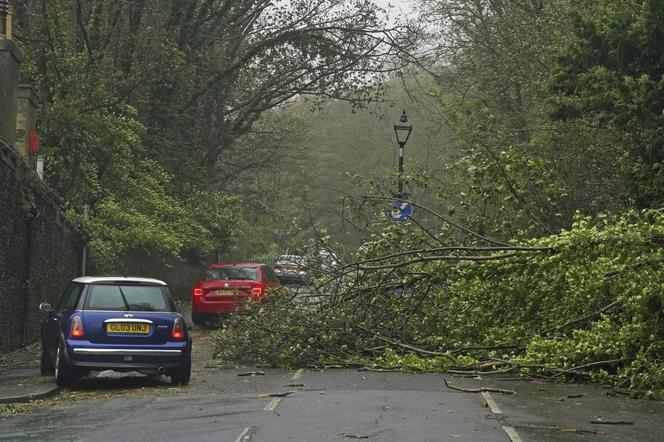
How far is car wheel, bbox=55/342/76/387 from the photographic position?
540 inches

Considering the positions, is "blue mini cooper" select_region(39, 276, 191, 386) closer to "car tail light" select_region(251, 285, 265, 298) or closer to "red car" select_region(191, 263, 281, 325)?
"car tail light" select_region(251, 285, 265, 298)

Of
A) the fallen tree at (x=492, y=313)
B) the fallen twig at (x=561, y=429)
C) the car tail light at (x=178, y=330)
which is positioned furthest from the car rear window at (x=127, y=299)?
the fallen twig at (x=561, y=429)

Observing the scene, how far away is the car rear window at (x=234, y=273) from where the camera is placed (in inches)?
997

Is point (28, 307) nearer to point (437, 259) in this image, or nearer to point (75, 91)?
point (75, 91)

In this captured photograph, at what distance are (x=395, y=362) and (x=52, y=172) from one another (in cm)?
1256

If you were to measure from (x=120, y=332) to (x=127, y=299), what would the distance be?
0.58 metres

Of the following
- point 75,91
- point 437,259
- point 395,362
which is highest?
point 75,91

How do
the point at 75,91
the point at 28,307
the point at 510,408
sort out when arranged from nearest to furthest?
the point at 510,408 < the point at 28,307 < the point at 75,91

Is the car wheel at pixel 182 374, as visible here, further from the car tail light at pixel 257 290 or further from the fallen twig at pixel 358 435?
the car tail light at pixel 257 290

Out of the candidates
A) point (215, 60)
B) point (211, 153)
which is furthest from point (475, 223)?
point (211, 153)

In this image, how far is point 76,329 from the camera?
13.7 m

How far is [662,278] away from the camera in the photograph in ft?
42.0

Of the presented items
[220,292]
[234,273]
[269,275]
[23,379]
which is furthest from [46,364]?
[269,275]

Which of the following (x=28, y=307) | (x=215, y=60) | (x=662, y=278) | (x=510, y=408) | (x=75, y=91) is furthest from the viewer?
(x=215, y=60)
